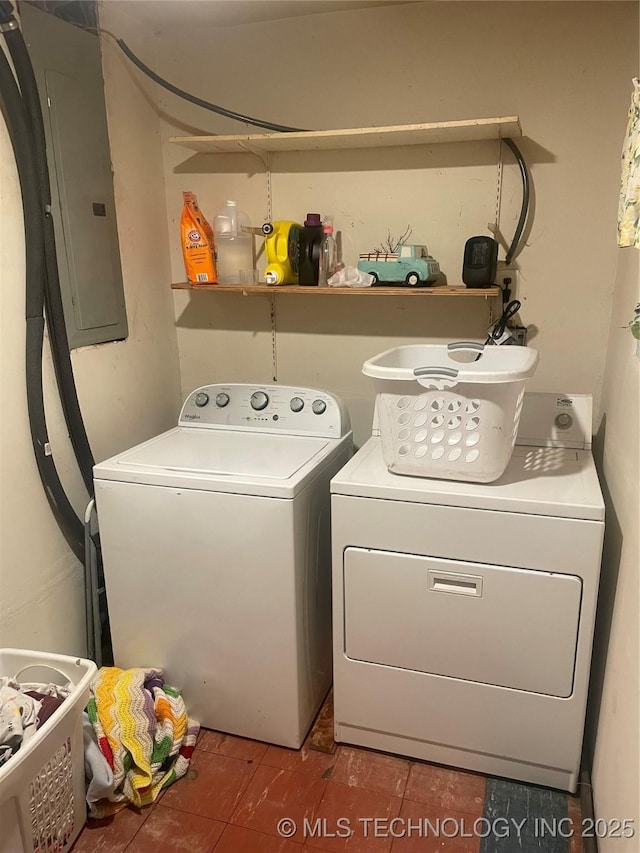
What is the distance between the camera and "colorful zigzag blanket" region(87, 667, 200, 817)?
5.34 feet

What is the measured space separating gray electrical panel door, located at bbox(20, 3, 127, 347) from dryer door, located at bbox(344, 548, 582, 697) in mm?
1114

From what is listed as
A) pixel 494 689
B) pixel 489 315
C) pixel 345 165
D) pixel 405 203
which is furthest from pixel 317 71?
pixel 494 689

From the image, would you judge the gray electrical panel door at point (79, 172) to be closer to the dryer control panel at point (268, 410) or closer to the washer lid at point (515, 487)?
the dryer control panel at point (268, 410)

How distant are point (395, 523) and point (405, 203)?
1.13 meters

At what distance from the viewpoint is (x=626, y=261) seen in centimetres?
174

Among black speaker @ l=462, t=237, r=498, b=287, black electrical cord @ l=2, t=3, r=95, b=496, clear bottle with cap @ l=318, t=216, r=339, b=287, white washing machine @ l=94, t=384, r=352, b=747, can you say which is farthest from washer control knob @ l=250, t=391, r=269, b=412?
black speaker @ l=462, t=237, r=498, b=287

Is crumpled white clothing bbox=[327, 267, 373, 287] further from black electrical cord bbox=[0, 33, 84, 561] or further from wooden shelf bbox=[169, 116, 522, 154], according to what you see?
black electrical cord bbox=[0, 33, 84, 561]

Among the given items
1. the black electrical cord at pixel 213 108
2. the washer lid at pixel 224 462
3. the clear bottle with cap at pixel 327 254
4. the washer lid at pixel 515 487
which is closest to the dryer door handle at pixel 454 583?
the washer lid at pixel 515 487

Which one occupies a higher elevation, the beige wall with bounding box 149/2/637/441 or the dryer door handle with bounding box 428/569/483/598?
the beige wall with bounding box 149/2/637/441

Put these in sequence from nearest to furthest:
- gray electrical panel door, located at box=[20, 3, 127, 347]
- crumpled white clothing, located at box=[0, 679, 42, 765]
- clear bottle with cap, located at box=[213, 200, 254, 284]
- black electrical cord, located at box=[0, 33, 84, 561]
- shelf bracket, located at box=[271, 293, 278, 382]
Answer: crumpled white clothing, located at box=[0, 679, 42, 765] < black electrical cord, located at box=[0, 33, 84, 561] < gray electrical panel door, located at box=[20, 3, 127, 347] < clear bottle with cap, located at box=[213, 200, 254, 284] < shelf bracket, located at box=[271, 293, 278, 382]

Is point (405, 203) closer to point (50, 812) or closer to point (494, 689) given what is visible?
point (494, 689)

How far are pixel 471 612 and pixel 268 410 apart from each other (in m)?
0.92

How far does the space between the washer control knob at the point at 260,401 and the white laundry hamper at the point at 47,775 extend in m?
0.93

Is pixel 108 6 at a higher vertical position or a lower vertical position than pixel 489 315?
higher
